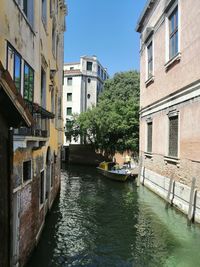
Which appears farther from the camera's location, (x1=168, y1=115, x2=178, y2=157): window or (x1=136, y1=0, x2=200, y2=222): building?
(x1=168, y1=115, x2=178, y2=157): window

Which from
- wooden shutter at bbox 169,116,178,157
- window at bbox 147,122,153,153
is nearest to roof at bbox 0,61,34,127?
wooden shutter at bbox 169,116,178,157

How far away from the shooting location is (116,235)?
930cm

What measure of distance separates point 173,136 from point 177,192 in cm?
227

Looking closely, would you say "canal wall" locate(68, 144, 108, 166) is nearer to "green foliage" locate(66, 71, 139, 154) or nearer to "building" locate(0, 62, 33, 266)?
"green foliage" locate(66, 71, 139, 154)

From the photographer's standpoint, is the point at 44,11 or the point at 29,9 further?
the point at 44,11

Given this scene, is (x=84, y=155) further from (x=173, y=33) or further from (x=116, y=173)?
(x=173, y=33)

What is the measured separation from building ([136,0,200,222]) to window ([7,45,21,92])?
5.73m

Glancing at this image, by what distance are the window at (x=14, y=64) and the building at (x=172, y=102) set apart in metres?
5.73

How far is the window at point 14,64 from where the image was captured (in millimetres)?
5816

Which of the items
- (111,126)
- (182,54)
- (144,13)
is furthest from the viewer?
(111,126)

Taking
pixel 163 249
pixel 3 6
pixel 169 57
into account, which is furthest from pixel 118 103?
pixel 3 6

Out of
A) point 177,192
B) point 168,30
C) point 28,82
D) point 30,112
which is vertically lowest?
point 177,192

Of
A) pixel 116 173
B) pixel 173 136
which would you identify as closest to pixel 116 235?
→ pixel 173 136

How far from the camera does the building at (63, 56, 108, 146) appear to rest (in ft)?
140
